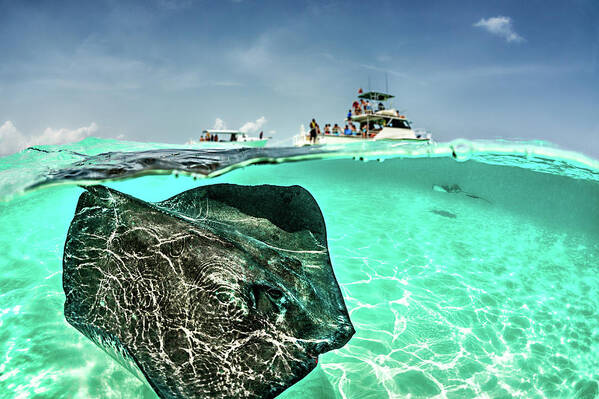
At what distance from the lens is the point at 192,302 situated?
9.71 ft

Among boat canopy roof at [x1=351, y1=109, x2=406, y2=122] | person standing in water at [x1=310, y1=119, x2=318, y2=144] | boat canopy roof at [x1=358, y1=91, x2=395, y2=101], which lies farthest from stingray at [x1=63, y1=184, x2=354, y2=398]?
boat canopy roof at [x1=358, y1=91, x2=395, y2=101]

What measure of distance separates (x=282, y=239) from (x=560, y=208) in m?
54.0

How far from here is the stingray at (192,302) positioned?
2549mm

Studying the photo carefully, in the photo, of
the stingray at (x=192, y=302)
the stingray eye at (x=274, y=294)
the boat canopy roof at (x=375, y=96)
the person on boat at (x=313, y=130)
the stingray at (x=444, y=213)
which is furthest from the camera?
the boat canopy roof at (x=375, y=96)

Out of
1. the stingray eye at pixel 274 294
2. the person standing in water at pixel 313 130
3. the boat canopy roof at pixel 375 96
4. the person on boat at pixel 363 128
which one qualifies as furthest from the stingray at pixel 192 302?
the boat canopy roof at pixel 375 96

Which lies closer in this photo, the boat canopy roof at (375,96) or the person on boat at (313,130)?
the person on boat at (313,130)

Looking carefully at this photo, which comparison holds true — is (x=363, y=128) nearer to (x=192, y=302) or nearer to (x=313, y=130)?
(x=313, y=130)

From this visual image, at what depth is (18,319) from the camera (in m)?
4.94

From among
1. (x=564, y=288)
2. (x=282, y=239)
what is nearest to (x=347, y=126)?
(x=564, y=288)

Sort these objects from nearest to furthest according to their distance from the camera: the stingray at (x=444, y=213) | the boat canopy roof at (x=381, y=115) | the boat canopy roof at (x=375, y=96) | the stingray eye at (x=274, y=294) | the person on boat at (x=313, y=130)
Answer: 1. the stingray eye at (x=274, y=294)
2. the stingray at (x=444, y=213)
3. the person on boat at (x=313, y=130)
4. the boat canopy roof at (x=381, y=115)
5. the boat canopy roof at (x=375, y=96)

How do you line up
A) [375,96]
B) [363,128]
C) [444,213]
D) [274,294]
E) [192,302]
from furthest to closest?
1. [375,96]
2. [363,128]
3. [444,213]
4. [274,294]
5. [192,302]

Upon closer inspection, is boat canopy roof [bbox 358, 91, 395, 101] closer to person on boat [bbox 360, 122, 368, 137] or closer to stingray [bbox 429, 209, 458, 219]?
person on boat [bbox 360, 122, 368, 137]

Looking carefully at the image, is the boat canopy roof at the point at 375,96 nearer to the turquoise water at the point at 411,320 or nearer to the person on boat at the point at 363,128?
the person on boat at the point at 363,128

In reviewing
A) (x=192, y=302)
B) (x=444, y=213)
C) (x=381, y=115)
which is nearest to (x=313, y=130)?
(x=381, y=115)
